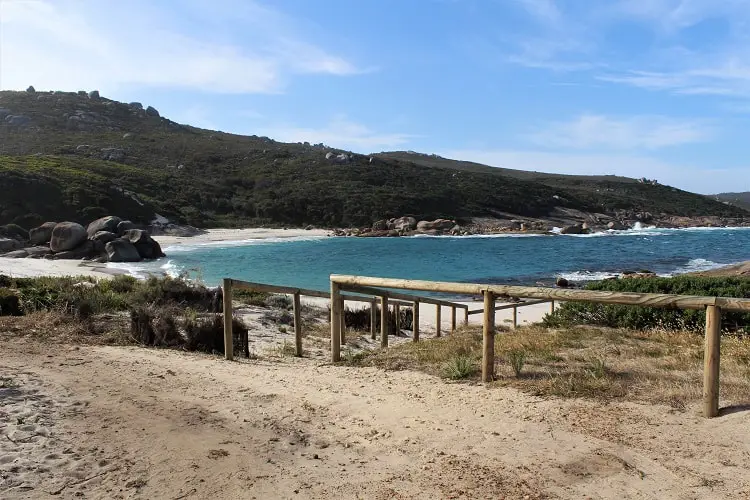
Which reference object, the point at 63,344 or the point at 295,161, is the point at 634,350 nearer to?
the point at 63,344

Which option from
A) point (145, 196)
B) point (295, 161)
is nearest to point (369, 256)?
point (145, 196)

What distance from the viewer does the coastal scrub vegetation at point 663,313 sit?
1001 cm

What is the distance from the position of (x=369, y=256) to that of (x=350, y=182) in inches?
1636

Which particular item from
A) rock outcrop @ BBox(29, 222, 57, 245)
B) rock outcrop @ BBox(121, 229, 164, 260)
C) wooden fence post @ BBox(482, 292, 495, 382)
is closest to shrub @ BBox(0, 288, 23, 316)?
wooden fence post @ BBox(482, 292, 495, 382)

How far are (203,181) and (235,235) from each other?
20689mm

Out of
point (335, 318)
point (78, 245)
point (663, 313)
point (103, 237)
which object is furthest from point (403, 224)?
point (335, 318)

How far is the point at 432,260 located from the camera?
37.1 meters

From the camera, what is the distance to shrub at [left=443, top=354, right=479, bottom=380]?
19.4 ft

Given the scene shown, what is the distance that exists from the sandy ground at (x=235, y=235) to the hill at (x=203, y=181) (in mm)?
3663

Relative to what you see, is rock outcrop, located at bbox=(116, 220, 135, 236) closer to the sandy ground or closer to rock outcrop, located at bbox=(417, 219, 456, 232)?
the sandy ground

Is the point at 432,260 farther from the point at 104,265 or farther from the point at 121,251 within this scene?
the point at 104,265

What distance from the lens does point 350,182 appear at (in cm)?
7956

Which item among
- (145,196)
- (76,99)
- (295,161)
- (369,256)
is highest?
(76,99)

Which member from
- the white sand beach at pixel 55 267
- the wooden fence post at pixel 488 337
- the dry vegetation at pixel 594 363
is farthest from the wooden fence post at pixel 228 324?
the white sand beach at pixel 55 267
